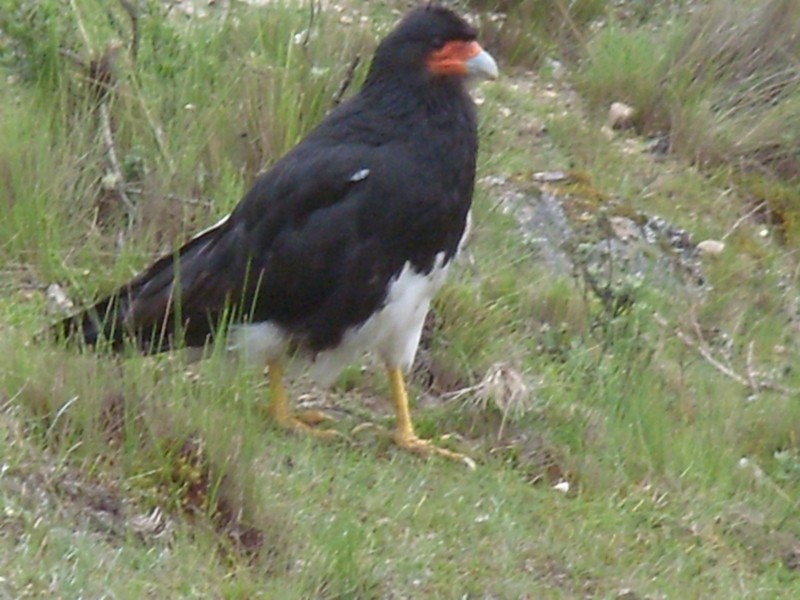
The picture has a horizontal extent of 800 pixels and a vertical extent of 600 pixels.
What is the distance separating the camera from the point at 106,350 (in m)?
4.07

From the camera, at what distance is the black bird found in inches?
177

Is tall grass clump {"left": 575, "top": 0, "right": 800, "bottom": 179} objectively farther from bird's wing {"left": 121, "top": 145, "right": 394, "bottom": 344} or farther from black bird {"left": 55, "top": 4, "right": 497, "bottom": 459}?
bird's wing {"left": 121, "top": 145, "right": 394, "bottom": 344}

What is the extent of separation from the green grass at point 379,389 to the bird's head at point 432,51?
3.13 feet

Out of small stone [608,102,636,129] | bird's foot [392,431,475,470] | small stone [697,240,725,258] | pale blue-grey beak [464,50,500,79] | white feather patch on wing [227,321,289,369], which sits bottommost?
small stone [697,240,725,258]

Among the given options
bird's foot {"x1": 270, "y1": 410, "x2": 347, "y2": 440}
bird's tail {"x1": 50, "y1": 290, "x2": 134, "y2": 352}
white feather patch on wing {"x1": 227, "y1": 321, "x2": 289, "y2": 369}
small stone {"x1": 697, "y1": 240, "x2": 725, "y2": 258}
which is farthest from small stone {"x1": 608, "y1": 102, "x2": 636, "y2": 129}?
bird's tail {"x1": 50, "y1": 290, "x2": 134, "y2": 352}

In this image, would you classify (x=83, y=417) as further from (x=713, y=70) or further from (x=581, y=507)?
(x=713, y=70)

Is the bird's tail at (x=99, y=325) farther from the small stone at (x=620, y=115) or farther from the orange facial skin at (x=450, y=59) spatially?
the small stone at (x=620, y=115)

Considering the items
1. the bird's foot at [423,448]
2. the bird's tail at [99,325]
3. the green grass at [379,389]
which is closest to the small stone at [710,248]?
the green grass at [379,389]

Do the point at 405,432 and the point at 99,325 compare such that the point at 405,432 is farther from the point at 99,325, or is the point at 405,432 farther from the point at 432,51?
the point at 432,51

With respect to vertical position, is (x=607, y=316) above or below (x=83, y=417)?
below

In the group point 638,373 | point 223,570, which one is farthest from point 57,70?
point 223,570

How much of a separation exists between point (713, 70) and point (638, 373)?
2.69 meters

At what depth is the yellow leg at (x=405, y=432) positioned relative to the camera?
15.3ft

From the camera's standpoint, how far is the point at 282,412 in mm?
4805
